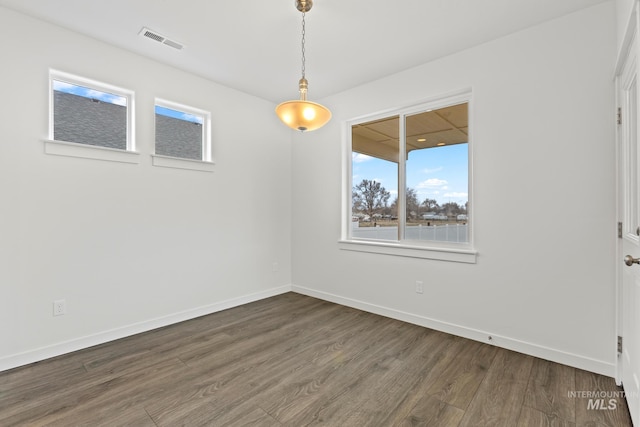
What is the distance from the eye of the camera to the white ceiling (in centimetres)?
230

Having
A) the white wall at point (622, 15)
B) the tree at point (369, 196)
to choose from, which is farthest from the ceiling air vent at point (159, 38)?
the white wall at point (622, 15)

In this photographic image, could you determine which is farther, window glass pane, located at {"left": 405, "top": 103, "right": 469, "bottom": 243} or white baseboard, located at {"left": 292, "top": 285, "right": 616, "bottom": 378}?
window glass pane, located at {"left": 405, "top": 103, "right": 469, "bottom": 243}

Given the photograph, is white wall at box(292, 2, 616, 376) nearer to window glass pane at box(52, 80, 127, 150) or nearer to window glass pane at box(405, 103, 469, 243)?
window glass pane at box(405, 103, 469, 243)

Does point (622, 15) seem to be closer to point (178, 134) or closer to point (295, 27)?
point (295, 27)

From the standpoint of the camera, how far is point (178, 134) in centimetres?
343

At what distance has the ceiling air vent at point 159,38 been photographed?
8.60 feet

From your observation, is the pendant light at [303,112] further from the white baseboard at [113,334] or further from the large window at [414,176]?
the white baseboard at [113,334]

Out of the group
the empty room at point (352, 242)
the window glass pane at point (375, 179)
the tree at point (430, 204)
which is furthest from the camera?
the window glass pane at point (375, 179)

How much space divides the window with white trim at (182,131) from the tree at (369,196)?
1.93m

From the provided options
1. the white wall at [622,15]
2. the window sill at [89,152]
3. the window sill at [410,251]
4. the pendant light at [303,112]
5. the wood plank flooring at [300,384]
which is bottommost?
the wood plank flooring at [300,384]

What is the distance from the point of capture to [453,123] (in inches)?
124

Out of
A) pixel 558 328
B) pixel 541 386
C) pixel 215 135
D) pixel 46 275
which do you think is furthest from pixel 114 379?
pixel 558 328

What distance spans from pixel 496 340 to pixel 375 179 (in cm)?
214

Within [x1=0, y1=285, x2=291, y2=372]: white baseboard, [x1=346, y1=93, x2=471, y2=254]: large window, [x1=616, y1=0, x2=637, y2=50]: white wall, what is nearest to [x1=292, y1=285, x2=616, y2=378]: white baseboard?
[x1=346, y1=93, x2=471, y2=254]: large window
